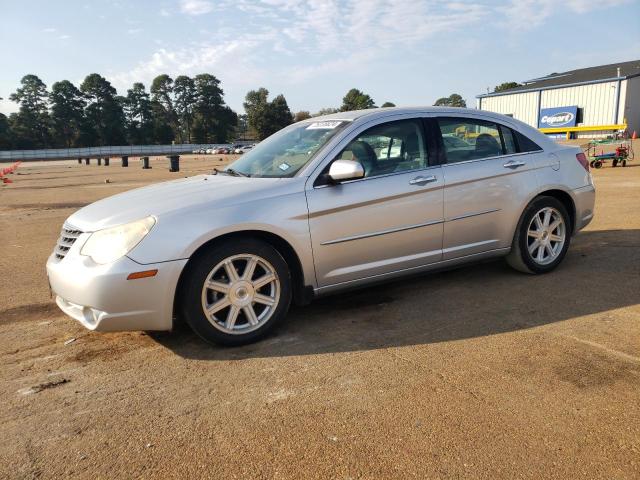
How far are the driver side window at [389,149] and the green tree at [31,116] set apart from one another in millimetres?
97239

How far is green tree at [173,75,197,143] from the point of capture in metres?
118

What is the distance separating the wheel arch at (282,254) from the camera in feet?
11.1

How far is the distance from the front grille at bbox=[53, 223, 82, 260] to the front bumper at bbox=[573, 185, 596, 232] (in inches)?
179

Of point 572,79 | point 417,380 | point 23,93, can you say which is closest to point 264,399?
point 417,380

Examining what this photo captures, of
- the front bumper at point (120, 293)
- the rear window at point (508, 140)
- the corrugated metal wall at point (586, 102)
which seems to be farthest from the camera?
the corrugated metal wall at point (586, 102)

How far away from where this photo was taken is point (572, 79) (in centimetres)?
5125

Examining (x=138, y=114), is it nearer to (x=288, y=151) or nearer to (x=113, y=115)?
(x=113, y=115)

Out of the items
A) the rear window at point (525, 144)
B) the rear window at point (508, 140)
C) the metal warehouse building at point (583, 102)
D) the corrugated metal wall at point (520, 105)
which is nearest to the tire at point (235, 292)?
the rear window at point (508, 140)

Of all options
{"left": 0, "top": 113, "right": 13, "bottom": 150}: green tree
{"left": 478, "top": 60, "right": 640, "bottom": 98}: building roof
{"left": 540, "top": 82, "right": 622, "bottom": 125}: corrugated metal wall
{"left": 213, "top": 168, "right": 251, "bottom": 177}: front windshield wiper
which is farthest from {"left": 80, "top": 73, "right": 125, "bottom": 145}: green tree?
{"left": 213, "top": 168, "right": 251, "bottom": 177}: front windshield wiper

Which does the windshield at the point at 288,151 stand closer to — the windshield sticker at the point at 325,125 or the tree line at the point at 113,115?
the windshield sticker at the point at 325,125

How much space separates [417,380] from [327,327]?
104cm

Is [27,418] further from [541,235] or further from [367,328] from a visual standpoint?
[541,235]

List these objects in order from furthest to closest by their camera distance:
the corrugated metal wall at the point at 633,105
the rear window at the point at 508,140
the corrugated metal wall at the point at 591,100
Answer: the corrugated metal wall at the point at 591,100
the corrugated metal wall at the point at 633,105
the rear window at the point at 508,140

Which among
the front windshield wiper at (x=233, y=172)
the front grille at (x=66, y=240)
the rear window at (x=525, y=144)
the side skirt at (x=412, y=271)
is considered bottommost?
the side skirt at (x=412, y=271)
